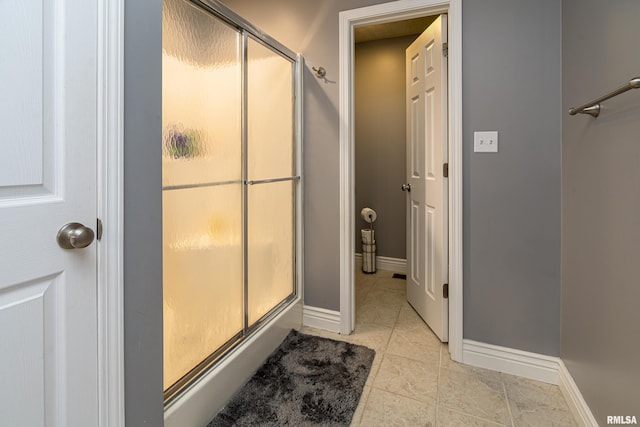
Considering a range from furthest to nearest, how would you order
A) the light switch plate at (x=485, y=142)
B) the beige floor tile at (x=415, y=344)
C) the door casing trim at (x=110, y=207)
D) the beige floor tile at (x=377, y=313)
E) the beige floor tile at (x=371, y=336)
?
the beige floor tile at (x=377, y=313), the beige floor tile at (x=371, y=336), the beige floor tile at (x=415, y=344), the light switch plate at (x=485, y=142), the door casing trim at (x=110, y=207)

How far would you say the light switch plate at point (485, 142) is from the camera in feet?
6.14

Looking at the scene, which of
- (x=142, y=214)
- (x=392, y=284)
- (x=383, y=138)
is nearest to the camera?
(x=142, y=214)

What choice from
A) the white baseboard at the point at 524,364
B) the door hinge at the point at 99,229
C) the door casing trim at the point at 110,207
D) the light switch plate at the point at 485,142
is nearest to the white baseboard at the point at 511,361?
the white baseboard at the point at 524,364

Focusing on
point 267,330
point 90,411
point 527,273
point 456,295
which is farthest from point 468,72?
point 90,411

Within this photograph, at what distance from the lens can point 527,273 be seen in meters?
1.85

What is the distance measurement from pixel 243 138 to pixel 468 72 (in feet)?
4.30

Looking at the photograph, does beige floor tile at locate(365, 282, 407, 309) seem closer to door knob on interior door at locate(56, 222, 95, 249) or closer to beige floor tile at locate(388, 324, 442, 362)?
beige floor tile at locate(388, 324, 442, 362)

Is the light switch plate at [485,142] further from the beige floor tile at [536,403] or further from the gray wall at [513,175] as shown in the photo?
the beige floor tile at [536,403]

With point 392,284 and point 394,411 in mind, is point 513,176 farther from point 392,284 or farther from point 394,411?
point 392,284

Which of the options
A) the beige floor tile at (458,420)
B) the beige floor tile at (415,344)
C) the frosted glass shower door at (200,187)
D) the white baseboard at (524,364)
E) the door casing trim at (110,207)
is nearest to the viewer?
the door casing trim at (110,207)

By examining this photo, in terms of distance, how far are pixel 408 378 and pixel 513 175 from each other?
4.11 feet

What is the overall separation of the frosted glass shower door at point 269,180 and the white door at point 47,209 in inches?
38.2

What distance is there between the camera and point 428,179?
238cm

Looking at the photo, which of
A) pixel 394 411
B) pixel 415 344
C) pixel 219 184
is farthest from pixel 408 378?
pixel 219 184
